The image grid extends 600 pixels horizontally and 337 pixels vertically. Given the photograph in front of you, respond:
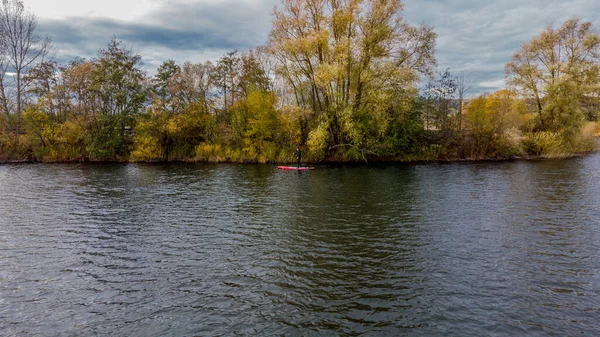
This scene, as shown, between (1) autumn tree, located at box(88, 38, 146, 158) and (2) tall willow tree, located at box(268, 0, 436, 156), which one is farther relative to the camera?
(1) autumn tree, located at box(88, 38, 146, 158)

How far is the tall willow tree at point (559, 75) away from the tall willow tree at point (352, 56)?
18.8 meters

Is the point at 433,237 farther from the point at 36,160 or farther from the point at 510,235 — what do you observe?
the point at 36,160

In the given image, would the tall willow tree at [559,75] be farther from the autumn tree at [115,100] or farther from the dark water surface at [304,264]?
the autumn tree at [115,100]

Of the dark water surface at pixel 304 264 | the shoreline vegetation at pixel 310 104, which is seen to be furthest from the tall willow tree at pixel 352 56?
the dark water surface at pixel 304 264

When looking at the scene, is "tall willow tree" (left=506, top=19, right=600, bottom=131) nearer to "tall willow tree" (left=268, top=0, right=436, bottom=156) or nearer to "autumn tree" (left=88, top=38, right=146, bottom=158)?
"tall willow tree" (left=268, top=0, right=436, bottom=156)

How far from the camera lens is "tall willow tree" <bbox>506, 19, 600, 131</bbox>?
4238 centimetres

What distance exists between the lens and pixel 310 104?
42094 millimetres

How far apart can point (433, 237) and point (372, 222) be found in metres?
2.86

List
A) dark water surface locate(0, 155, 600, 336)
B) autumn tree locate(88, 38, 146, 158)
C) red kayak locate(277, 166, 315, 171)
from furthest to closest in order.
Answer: autumn tree locate(88, 38, 146, 158) → red kayak locate(277, 166, 315, 171) → dark water surface locate(0, 155, 600, 336)

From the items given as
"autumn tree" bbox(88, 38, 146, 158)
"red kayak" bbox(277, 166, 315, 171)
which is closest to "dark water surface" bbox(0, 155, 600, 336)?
"red kayak" bbox(277, 166, 315, 171)

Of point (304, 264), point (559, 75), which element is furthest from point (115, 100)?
point (559, 75)

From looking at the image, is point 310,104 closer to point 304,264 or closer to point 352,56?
point 352,56

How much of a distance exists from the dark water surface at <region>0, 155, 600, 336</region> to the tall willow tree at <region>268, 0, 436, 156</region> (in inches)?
694

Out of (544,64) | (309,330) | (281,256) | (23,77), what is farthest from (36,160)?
(544,64)
